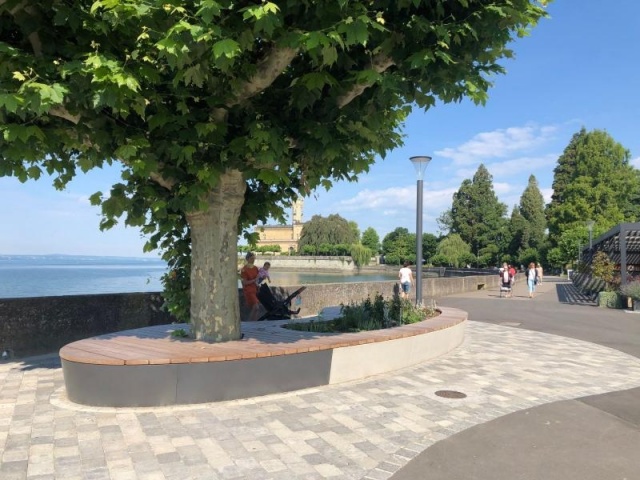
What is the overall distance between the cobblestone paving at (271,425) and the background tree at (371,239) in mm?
141642

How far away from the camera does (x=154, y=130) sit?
6.28m

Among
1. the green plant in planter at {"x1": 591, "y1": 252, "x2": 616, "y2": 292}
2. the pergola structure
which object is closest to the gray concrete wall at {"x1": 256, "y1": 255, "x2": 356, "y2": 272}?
the pergola structure

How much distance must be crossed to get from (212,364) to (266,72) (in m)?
3.37

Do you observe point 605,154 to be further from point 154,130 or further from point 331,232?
point 154,130

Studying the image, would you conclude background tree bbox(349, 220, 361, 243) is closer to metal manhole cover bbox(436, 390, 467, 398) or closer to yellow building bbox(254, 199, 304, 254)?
yellow building bbox(254, 199, 304, 254)

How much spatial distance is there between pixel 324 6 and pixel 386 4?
672mm

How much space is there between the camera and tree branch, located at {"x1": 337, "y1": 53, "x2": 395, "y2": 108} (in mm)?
5883

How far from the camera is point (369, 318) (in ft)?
31.0

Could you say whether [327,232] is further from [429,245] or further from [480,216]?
[480,216]

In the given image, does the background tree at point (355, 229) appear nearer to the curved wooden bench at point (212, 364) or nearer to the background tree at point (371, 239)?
the background tree at point (371, 239)

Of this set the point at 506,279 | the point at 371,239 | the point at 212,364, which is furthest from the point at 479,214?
the point at 212,364

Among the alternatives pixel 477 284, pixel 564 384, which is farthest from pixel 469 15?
pixel 477 284

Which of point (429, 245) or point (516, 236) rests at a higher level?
point (516, 236)

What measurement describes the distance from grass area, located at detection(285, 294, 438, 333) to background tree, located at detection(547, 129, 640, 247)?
171 ft
